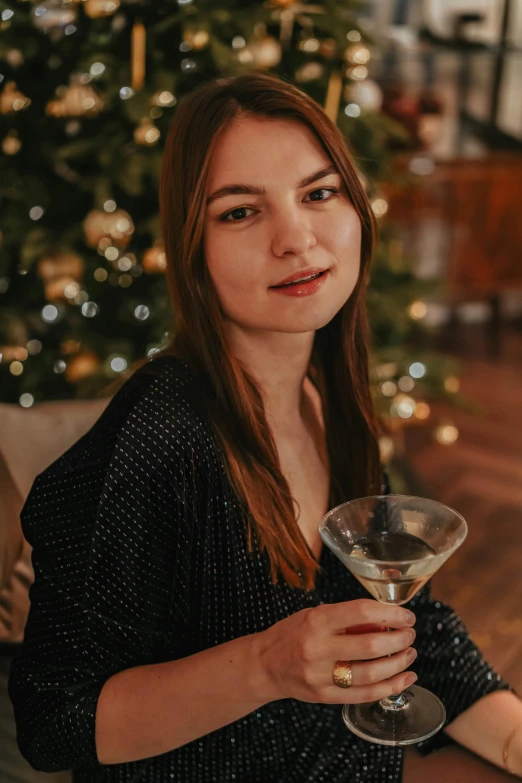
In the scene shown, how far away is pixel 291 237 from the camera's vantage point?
1.11m

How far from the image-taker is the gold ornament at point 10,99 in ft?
7.41

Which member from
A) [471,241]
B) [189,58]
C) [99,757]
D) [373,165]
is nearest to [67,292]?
[189,58]

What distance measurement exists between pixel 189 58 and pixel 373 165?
632 millimetres

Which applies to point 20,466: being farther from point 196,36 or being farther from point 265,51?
point 265,51

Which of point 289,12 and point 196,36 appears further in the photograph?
point 289,12

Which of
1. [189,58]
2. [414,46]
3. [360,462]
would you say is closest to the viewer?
[360,462]

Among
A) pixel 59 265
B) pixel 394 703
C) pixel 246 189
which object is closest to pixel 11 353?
pixel 59 265

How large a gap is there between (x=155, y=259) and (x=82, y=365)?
0.39m

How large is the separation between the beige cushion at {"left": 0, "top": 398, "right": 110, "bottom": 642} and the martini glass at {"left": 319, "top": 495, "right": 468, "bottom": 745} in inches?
22.7

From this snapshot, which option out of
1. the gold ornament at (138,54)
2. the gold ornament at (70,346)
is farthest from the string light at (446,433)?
the gold ornament at (138,54)

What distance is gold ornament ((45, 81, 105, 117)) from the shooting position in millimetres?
2301

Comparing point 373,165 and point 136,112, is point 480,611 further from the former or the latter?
point 136,112

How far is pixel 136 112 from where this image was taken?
2102mm

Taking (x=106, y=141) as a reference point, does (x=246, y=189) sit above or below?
above
